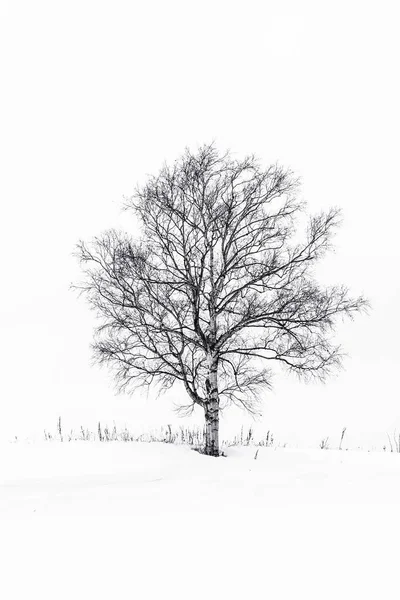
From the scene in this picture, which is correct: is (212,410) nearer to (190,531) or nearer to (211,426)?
(211,426)

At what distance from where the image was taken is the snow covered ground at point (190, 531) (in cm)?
640

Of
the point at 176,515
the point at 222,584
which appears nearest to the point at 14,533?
the point at 176,515

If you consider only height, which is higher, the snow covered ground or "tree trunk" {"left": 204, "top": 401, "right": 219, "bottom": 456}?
"tree trunk" {"left": 204, "top": 401, "right": 219, "bottom": 456}

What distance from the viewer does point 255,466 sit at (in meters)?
16.3

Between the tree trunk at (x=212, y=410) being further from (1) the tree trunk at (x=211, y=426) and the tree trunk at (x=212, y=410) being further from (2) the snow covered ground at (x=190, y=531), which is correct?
(2) the snow covered ground at (x=190, y=531)

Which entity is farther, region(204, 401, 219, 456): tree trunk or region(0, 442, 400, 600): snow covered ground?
region(204, 401, 219, 456): tree trunk

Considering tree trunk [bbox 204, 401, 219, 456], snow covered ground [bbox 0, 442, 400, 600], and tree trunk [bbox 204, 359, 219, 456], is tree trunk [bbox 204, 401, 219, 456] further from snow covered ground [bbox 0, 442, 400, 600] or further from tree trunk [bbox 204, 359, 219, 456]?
snow covered ground [bbox 0, 442, 400, 600]

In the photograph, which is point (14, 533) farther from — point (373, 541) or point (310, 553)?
point (373, 541)

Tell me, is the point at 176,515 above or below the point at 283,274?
below

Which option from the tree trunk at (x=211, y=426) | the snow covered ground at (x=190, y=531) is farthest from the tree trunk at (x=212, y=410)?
the snow covered ground at (x=190, y=531)

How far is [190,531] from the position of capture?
8.27 meters

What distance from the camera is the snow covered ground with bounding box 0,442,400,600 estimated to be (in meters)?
6.40

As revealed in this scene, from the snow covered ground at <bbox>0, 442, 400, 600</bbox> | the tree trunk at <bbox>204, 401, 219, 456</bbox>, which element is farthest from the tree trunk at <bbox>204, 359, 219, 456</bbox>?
the snow covered ground at <bbox>0, 442, 400, 600</bbox>

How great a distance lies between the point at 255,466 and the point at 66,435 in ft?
23.6
